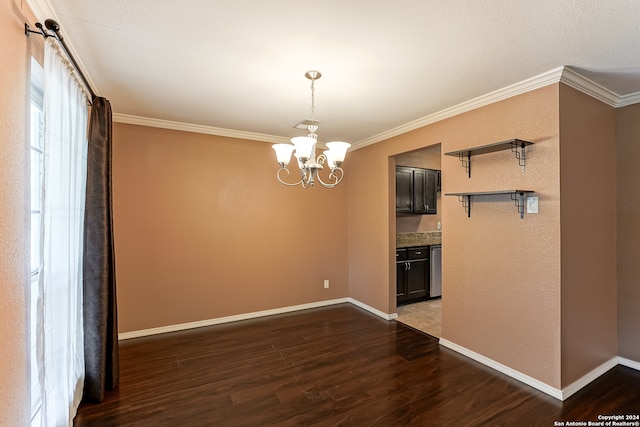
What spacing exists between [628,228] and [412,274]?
255 centimetres

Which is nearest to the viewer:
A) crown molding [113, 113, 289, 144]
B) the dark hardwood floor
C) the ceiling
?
the ceiling

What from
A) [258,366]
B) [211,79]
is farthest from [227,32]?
[258,366]

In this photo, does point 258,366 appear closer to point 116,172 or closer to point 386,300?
point 386,300

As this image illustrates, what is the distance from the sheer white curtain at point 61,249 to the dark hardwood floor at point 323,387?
42 centimetres

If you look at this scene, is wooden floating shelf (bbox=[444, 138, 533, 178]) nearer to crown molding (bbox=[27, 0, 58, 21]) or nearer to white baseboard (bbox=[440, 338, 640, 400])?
white baseboard (bbox=[440, 338, 640, 400])

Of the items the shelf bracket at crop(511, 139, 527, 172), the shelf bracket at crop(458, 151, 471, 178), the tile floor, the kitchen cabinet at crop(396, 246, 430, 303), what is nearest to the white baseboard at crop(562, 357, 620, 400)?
the tile floor

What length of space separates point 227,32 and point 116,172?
2.41 metres

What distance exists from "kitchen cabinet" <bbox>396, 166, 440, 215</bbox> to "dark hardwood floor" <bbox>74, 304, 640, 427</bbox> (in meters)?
2.05

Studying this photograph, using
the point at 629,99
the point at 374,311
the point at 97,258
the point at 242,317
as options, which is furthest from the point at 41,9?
the point at 629,99

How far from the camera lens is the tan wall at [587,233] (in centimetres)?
239

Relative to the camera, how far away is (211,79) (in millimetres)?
2500

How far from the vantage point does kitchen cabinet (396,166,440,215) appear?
473 centimetres

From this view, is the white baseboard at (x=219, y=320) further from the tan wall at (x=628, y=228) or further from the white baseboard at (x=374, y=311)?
the tan wall at (x=628, y=228)

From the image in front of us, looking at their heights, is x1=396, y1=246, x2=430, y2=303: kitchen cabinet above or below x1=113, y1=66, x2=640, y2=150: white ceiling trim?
below
